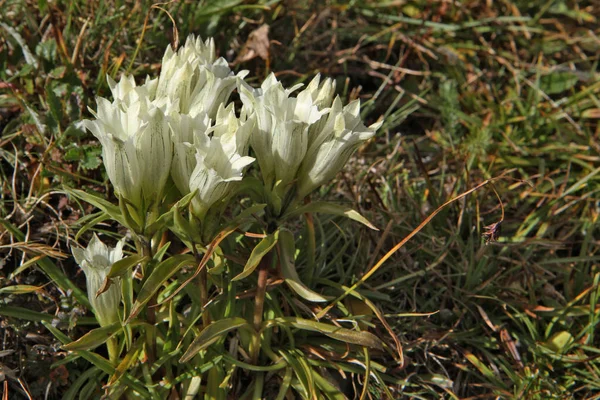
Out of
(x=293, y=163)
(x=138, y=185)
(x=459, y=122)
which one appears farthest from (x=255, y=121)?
(x=459, y=122)

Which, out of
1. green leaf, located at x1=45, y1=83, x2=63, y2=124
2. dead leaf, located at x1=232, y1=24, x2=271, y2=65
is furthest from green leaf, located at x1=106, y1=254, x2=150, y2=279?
dead leaf, located at x1=232, y1=24, x2=271, y2=65

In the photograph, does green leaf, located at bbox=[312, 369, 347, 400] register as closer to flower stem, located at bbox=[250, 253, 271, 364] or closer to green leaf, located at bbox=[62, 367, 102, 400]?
flower stem, located at bbox=[250, 253, 271, 364]

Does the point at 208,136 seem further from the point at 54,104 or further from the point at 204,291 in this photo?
the point at 54,104

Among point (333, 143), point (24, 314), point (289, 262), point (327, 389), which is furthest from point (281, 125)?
point (24, 314)

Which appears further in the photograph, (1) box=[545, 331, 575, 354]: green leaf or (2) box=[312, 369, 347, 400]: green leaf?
(1) box=[545, 331, 575, 354]: green leaf

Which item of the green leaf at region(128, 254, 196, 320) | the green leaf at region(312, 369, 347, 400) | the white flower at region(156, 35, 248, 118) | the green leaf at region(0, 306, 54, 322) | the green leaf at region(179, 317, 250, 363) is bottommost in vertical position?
the green leaf at region(312, 369, 347, 400)

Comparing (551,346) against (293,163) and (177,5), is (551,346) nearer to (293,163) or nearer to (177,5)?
(293,163)
